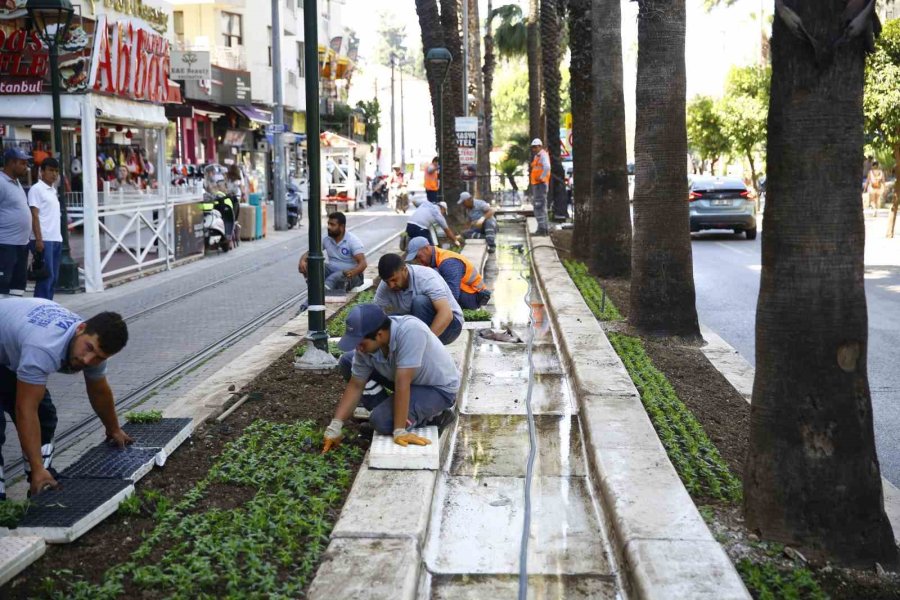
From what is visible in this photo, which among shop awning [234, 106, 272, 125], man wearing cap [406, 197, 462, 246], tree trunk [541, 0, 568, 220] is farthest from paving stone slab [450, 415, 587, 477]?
shop awning [234, 106, 272, 125]

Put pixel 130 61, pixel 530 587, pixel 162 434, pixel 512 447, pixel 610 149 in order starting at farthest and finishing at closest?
pixel 130 61 → pixel 610 149 → pixel 512 447 → pixel 162 434 → pixel 530 587

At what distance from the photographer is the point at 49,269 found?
11.5 meters

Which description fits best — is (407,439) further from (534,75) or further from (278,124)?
(534,75)

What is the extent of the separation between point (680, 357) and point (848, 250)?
194 inches

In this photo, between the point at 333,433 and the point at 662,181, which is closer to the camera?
the point at 333,433

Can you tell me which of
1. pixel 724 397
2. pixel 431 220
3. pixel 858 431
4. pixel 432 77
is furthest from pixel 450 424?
pixel 432 77

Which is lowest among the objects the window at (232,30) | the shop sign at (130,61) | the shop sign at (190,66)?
the shop sign at (130,61)

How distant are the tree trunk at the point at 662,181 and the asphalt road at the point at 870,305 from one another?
1.03 m

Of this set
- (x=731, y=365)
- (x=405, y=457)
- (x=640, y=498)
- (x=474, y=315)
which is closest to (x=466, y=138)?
(x=474, y=315)

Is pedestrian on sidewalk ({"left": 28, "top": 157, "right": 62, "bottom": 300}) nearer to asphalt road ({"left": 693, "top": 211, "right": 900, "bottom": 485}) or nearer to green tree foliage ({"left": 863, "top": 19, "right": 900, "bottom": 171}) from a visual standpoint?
asphalt road ({"left": 693, "top": 211, "right": 900, "bottom": 485})

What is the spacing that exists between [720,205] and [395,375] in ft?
68.0

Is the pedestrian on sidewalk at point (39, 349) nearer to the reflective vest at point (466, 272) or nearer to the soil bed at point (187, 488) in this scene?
the soil bed at point (187, 488)

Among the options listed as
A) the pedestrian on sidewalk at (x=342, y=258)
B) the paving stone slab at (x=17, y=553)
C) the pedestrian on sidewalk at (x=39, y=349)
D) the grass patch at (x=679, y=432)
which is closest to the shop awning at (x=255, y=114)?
the pedestrian on sidewalk at (x=342, y=258)

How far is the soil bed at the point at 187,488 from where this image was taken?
15.1 ft
